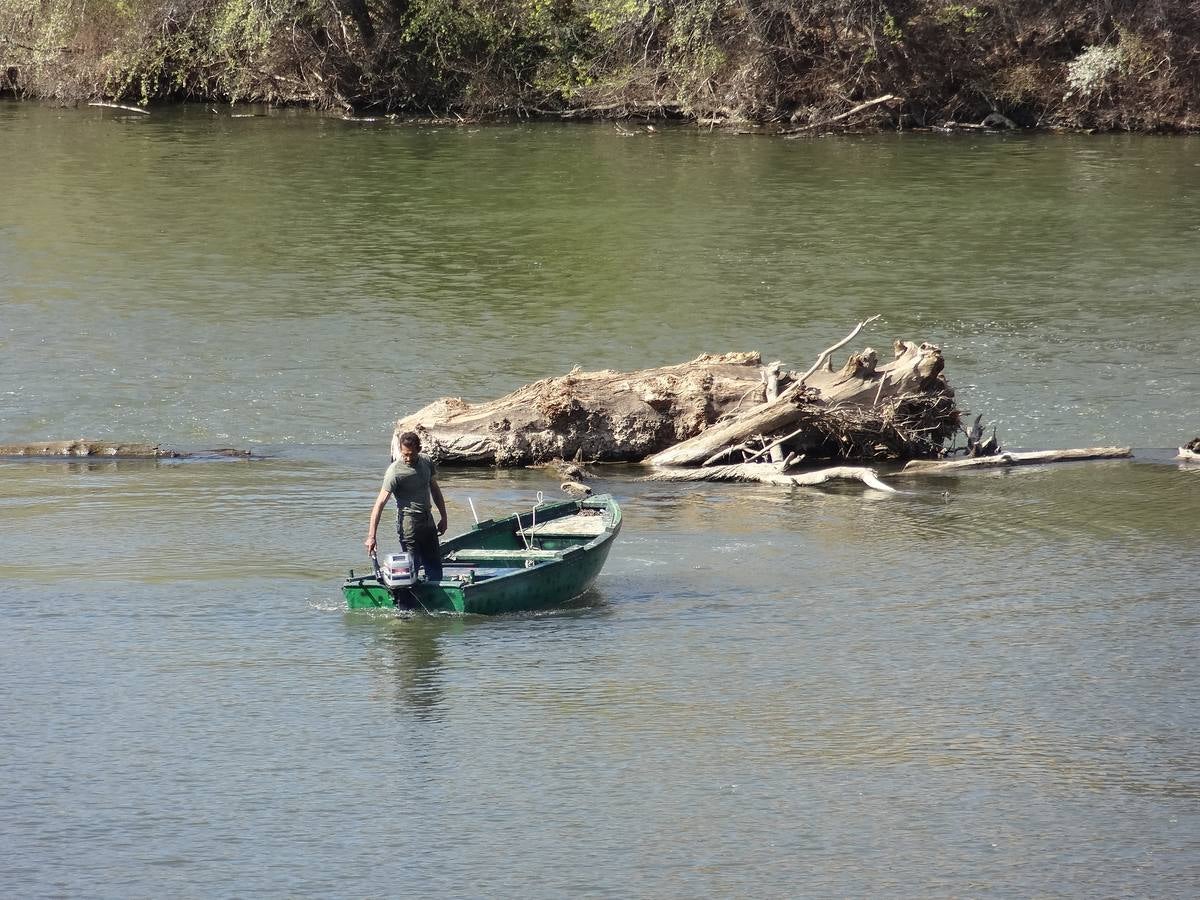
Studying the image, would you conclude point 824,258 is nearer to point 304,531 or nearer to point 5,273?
point 5,273

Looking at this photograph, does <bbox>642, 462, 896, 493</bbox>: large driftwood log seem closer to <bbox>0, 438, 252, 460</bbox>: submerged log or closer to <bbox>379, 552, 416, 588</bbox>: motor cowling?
<bbox>0, 438, 252, 460</bbox>: submerged log

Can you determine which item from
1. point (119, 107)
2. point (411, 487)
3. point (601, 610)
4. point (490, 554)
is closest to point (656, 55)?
point (119, 107)

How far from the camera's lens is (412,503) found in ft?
40.1

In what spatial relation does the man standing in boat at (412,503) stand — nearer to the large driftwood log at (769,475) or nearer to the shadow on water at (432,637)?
the shadow on water at (432,637)

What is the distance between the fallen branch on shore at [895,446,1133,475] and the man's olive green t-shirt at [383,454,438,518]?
643 cm

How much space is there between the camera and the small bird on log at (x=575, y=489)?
1612 centimetres

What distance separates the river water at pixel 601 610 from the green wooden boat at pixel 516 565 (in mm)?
297

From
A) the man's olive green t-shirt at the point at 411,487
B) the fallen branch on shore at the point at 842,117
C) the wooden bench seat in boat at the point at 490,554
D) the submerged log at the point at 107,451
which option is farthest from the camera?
the fallen branch on shore at the point at 842,117

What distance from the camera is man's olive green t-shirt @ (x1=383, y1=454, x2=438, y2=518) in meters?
12.2

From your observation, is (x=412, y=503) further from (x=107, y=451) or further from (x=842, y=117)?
(x=842, y=117)

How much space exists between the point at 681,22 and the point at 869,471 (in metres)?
25.5

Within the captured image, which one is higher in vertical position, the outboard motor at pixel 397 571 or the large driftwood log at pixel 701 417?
the large driftwood log at pixel 701 417

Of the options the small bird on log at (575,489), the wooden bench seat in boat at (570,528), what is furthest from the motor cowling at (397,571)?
the small bird on log at (575,489)

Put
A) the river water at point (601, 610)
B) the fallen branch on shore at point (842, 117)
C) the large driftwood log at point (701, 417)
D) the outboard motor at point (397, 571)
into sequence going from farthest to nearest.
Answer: the fallen branch on shore at point (842, 117) < the large driftwood log at point (701, 417) < the outboard motor at point (397, 571) < the river water at point (601, 610)
